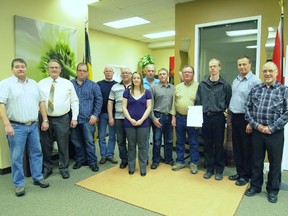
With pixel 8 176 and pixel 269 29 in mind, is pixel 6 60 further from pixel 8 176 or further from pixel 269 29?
pixel 269 29

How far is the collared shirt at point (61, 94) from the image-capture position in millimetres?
3074

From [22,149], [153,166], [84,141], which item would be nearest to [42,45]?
[84,141]

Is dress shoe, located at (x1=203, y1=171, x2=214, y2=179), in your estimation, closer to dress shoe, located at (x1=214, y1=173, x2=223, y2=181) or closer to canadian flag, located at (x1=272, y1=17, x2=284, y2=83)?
dress shoe, located at (x1=214, y1=173, x2=223, y2=181)

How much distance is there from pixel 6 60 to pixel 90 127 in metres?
1.44

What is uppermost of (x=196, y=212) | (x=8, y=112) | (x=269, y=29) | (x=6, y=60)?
(x=269, y=29)

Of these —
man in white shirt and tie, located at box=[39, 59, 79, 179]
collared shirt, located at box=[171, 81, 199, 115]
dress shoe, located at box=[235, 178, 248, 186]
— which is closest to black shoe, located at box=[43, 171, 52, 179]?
man in white shirt and tie, located at box=[39, 59, 79, 179]

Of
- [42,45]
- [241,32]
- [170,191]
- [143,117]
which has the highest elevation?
[241,32]

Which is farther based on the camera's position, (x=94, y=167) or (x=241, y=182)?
(x=94, y=167)

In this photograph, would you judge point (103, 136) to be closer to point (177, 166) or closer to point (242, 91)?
point (177, 166)

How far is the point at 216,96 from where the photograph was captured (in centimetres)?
305

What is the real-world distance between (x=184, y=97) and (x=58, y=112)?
1.66 m

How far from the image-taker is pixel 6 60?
3281 millimetres

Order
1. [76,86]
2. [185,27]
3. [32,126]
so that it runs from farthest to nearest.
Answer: [185,27]
[76,86]
[32,126]

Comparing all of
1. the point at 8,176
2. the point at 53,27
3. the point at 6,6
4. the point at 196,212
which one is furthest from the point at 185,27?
the point at 8,176
